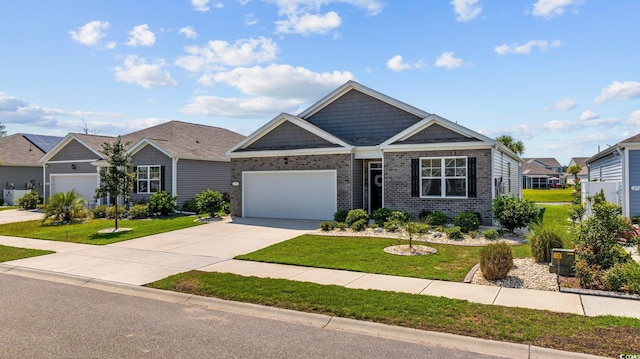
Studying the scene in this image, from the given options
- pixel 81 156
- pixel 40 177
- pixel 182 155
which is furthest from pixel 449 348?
pixel 40 177

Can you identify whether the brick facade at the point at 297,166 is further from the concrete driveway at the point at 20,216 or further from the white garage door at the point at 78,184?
the white garage door at the point at 78,184

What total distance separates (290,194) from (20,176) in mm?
25572

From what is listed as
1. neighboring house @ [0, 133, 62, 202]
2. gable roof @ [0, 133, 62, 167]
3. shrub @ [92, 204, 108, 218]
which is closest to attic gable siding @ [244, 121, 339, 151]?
shrub @ [92, 204, 108, 218]

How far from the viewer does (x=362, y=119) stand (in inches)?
822

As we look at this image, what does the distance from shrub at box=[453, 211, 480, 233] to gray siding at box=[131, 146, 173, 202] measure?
1544cm

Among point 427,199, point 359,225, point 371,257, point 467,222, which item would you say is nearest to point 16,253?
point 371,257

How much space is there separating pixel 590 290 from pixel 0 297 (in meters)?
10.8

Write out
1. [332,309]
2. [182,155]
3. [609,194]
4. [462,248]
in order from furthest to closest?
1. [182,155]
2. [609,194]
3. [462,248]
4. [332,309]

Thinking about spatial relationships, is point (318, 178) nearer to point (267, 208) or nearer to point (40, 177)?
point (267, 208)

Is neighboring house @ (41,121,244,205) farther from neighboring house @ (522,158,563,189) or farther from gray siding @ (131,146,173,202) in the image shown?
neighboring house @ (522,158,563,189)

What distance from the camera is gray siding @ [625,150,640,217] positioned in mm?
16453

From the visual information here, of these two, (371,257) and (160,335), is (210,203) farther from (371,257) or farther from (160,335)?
(160,335)

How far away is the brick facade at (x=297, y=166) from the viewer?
18.4 meters

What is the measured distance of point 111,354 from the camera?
5258 mm
